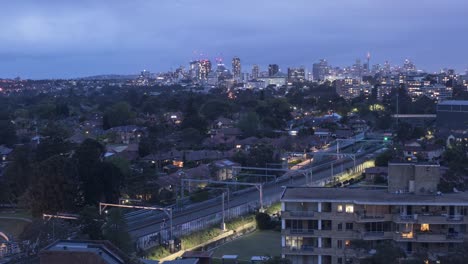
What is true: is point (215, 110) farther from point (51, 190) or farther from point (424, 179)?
point (424, 179)

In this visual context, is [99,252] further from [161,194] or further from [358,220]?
[161,194]

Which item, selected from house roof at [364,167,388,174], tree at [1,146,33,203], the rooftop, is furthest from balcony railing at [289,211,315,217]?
house roof at [364,167,388,174]

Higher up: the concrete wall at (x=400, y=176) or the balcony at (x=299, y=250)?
the concrete wall at (x=400, y=176)

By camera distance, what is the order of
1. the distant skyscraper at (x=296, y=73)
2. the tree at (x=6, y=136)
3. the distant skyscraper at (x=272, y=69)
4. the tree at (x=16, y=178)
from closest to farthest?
the tree at (x=16, y=178) → the tree at (x=6, y=136) → the distant skyscraper at (x=296, y=73) → the distant skyscraper at (x=272, y=69)

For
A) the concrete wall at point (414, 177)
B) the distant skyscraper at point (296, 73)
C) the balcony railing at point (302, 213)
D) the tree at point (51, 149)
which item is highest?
the distant skyscraper at point (296, 73)

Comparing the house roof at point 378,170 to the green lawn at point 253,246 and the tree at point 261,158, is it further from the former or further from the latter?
the green lawn at point 253,246

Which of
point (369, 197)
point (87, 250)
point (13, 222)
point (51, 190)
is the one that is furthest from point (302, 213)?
point (13, 222)

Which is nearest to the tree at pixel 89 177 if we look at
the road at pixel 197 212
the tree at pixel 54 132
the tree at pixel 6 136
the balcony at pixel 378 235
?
the road at pixel 197 212
